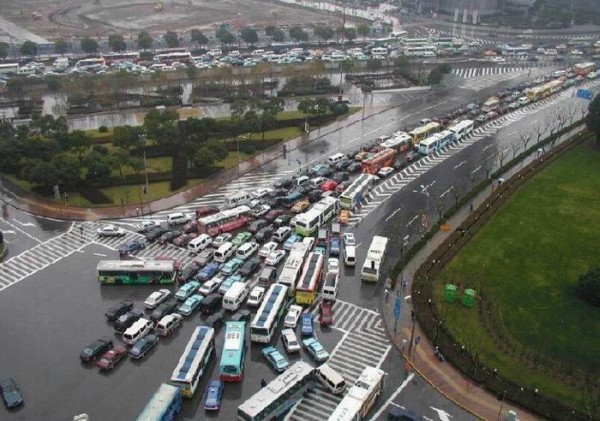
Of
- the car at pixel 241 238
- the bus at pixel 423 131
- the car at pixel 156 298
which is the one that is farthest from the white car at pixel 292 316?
the bus at pixel 423 131

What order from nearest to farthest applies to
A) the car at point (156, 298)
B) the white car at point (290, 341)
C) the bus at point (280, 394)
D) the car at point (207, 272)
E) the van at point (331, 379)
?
1. the bus at point (280, 394)
2. the van at point (331, 379)
3. the white car at point (290, 341)
4. the car at point (156, 298)
5. the car at point (207, 272)

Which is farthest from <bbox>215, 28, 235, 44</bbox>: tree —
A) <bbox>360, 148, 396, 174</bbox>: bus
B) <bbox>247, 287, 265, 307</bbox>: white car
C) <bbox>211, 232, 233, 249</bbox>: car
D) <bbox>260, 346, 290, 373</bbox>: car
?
<bbox>260, 346, 290, 373</bbox>: car

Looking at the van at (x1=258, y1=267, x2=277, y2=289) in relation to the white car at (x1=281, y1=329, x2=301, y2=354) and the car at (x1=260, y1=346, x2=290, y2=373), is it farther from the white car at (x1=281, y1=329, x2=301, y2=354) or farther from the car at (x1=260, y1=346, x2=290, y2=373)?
the car at (x1=260, y1=346, x2=290, y2=373)

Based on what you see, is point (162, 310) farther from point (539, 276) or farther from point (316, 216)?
point (539, 276)

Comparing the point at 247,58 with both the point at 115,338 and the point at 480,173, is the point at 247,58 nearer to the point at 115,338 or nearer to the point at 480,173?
the point at 480,173

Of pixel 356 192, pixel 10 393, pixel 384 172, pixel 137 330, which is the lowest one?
pixel 10 393

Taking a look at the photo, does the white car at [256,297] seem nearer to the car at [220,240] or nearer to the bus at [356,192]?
the car at [220,240]

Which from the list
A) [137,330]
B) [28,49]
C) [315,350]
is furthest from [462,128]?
[28,49]
